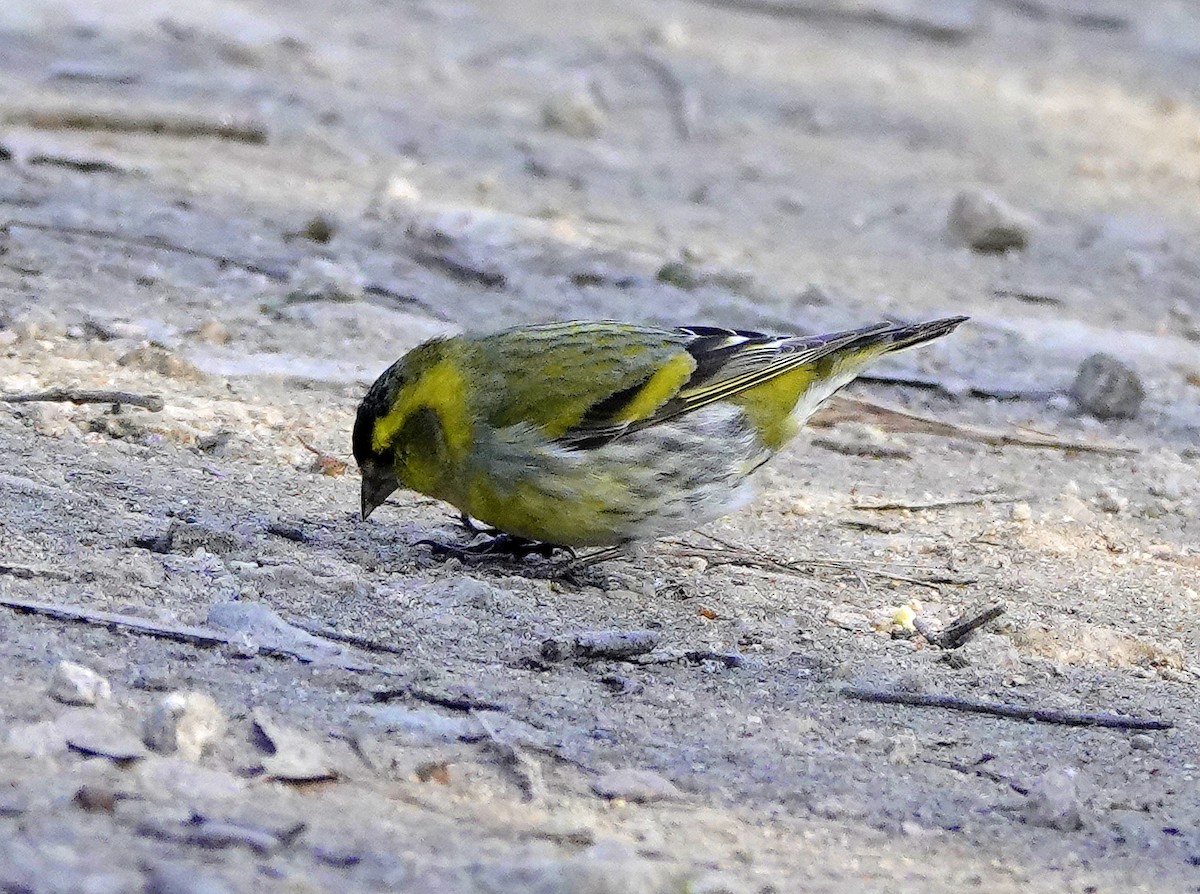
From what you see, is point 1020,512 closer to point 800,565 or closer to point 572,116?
Answer: point 800,565

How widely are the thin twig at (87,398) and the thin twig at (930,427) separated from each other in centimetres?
234

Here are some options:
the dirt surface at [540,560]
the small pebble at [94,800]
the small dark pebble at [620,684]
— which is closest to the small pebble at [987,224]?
the dirt surface at [540,560]

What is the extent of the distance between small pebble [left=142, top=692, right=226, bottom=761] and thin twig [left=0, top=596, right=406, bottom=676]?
0.44 meters

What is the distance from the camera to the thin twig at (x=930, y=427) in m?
6.54

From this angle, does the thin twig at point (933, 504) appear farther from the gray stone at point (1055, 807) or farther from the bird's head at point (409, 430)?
the gray stone at point (1055, 807)

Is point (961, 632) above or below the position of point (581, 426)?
below

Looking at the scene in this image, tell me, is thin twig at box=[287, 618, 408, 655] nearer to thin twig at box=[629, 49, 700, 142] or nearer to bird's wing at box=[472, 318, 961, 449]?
bird's wing at box=[472, 318, 961, 449]

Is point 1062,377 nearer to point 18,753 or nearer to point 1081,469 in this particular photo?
point 1081,469

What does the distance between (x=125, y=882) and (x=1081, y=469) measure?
4416mm

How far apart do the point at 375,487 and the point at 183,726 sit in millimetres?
1867

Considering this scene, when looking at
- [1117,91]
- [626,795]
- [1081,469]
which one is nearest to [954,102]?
[1117,91]

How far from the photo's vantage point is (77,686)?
10.9 ft

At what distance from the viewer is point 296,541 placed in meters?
4.79

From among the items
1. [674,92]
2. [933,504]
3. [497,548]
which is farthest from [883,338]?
[674,92]
